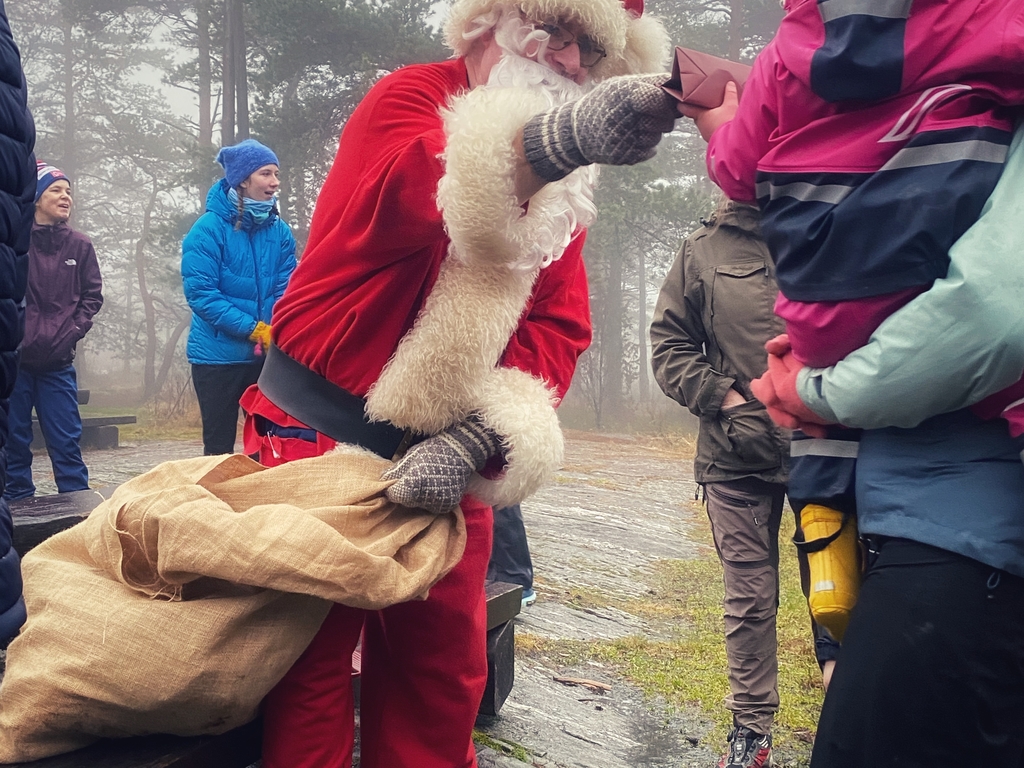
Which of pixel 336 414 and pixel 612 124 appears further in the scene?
pixel 336 414

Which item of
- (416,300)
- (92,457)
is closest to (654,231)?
(92,457)

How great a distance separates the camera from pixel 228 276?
5180 millimetres

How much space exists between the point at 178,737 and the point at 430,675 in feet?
1.84

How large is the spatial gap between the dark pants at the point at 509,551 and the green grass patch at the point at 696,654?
1.09 feet

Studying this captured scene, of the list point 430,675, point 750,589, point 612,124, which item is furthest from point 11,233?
point 750,589

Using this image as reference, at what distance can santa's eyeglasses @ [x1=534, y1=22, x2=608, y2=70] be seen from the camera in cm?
193

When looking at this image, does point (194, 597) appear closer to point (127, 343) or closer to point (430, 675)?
point (430, 675)

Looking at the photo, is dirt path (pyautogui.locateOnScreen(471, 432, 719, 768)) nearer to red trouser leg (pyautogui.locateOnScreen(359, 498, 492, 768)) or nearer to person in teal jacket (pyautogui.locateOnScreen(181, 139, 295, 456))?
red trouser leg (pyautogui.locateOnScreen(359, 498, 492, 768))

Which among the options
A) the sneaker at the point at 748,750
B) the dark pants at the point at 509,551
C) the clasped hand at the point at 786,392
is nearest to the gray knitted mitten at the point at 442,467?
the clasped hand at the point at 786,392

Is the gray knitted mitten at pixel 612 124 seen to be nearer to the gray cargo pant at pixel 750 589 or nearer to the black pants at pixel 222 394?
the gray cargo pant at pixel 750 589

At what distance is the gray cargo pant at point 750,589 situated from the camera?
2848 millimetres

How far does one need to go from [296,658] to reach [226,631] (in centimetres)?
17

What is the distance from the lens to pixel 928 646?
124 cm

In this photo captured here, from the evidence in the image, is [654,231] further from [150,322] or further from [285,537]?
[285,537]
